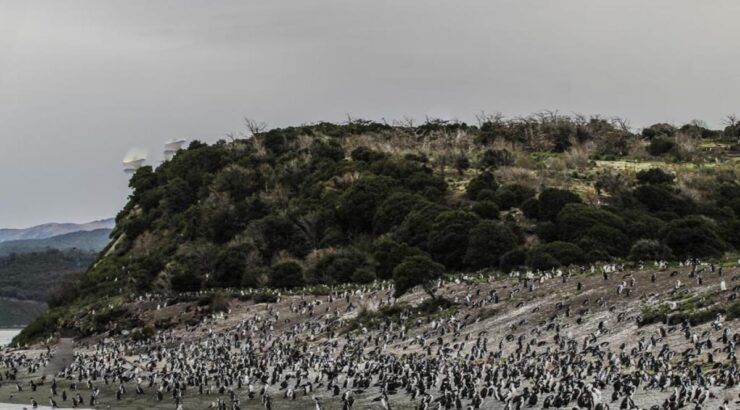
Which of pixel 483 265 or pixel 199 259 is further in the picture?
pixel 199 259

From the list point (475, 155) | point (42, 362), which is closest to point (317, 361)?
point (42, 362)

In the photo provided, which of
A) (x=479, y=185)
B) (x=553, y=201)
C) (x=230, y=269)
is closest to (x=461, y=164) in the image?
(x=479, y=185)

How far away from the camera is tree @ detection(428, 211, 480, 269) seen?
7219 centimetres

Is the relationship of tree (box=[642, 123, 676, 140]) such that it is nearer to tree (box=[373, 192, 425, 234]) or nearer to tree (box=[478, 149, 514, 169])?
tree (box=[478, 149, 514, 169])

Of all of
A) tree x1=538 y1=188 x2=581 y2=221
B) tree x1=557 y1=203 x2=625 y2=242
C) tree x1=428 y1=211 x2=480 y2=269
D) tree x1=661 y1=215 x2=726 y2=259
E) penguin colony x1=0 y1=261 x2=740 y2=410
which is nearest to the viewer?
penguin colony x1=0 y1=261 x2=740 y2=410

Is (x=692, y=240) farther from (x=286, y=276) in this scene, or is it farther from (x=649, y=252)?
(x=286, y=276)

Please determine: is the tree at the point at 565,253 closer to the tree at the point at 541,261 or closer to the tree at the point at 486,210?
the tree at the point at 541,261

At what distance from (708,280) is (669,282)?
7.00 ft

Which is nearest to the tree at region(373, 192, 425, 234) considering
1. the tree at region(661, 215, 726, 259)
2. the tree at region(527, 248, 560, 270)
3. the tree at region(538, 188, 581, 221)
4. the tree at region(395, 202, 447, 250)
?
the tree at region(395, 202, 447, 250)

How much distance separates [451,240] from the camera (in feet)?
238

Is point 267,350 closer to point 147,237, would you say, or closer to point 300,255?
point 300,255

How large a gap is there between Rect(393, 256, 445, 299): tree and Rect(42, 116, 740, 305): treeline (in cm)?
18

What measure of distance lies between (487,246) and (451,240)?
391cm

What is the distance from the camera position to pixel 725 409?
2289 cm
